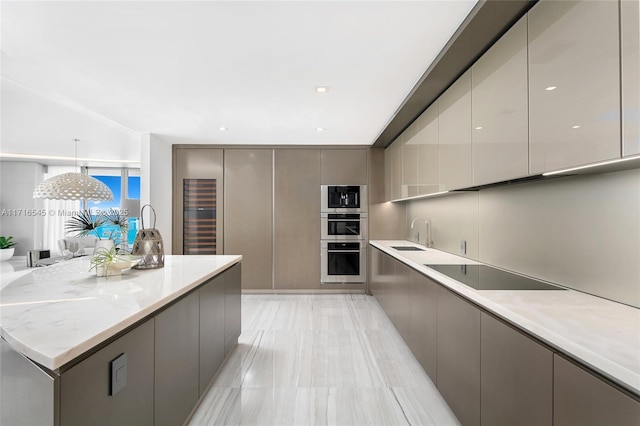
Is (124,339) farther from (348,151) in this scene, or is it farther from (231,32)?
(348,151)

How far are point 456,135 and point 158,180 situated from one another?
4.29 m

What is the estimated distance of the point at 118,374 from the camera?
107cm

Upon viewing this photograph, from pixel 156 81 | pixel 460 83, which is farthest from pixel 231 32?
pixel 460 83

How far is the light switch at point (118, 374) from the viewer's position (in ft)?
3.45

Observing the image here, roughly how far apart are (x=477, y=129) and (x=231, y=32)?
5.74ft

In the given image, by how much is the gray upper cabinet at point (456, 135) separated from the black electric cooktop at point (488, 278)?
2.08 feet

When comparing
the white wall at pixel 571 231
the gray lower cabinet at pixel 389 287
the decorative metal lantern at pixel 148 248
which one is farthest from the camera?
the gray lower cabinet at pixel 389 287

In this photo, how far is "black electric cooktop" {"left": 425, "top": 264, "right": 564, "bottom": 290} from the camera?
1.63m

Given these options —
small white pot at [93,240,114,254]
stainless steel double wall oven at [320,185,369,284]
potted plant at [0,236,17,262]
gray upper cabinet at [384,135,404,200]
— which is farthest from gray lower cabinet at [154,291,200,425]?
stainless steel double wall oven at [320,185,369,284]

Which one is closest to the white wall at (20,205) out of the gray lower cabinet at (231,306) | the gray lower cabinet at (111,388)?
the gray lower cabinet at (231,306)

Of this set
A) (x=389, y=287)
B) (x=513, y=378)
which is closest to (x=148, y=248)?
(x=513, y=378)

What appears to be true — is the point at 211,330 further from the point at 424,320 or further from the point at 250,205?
the point at 250,205

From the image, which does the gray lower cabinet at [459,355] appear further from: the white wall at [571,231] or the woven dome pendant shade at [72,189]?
the woven dome pendant shade at [72,189]

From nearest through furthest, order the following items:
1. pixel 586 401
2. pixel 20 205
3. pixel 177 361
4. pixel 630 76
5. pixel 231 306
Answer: pixel 586 401, pixel 630 76, pixel 177 361, pixel 231 306, pixel 20 205
